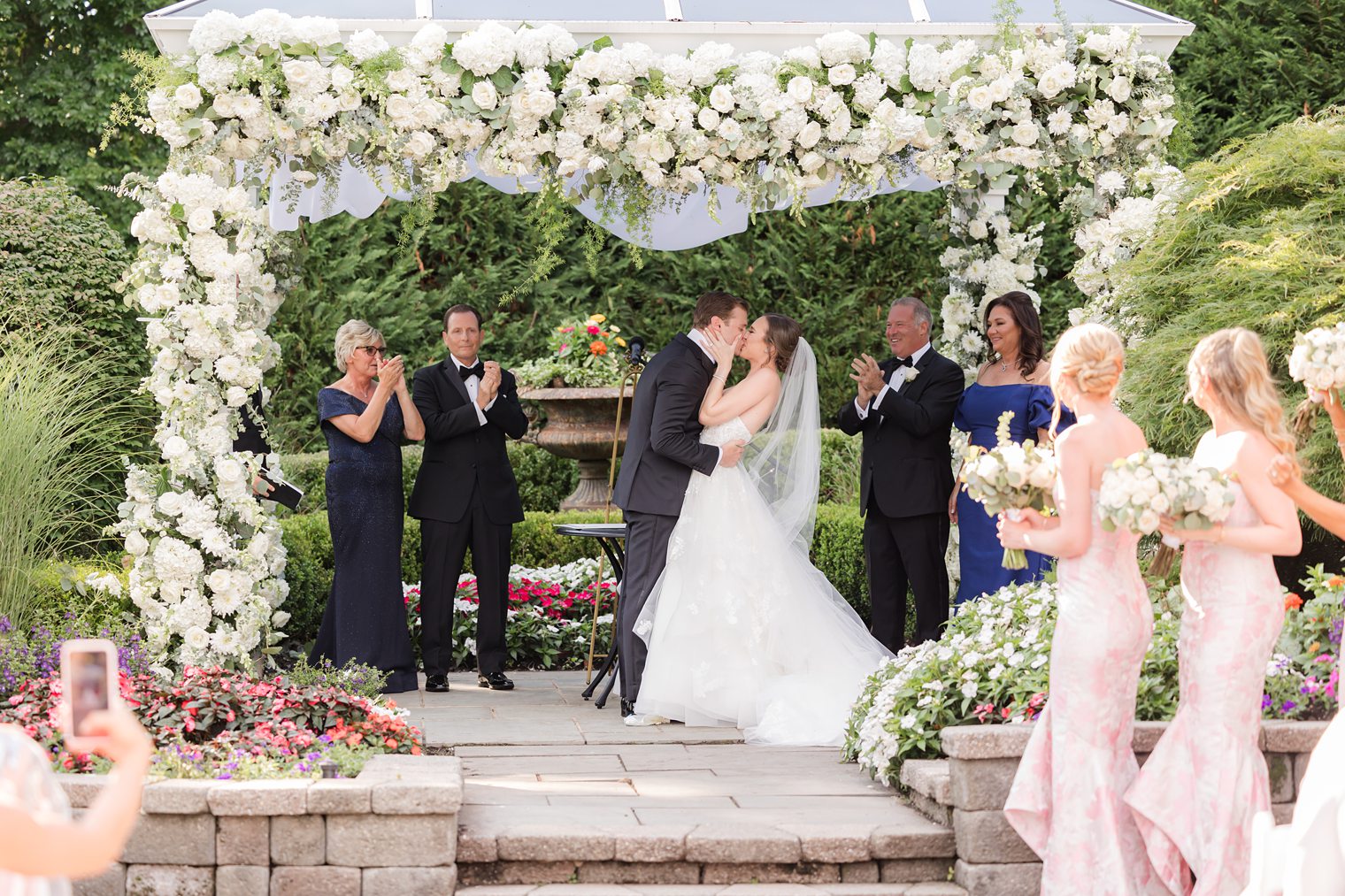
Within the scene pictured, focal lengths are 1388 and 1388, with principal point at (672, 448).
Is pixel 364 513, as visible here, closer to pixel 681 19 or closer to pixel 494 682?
pixel 494 682

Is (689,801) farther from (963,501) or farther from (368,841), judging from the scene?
(963,501)

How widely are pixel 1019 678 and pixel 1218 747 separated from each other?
2.93 ft

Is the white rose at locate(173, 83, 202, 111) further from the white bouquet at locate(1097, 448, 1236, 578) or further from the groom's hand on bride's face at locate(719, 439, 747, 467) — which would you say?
the white bouquet at locate(1097, 448, 1236, 578)

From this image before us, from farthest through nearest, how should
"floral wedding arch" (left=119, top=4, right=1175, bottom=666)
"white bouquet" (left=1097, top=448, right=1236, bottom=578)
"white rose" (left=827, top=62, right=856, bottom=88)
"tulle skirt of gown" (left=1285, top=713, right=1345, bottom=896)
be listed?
1. "white rose" (left=827, top=62, right=856, bottom=88)
2. "floral wedding arch" (left=119, top=4, right=1175, bottom=666)
3. "white bouquet" (left=1097, top=448, right=1236, bottom=578)
4. "tulle skirt of gown" (left=1285, top=713, right=1345, bottom=896)

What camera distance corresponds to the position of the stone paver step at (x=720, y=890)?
4.16 metres

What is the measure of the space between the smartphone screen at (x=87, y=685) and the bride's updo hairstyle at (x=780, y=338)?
4849mm

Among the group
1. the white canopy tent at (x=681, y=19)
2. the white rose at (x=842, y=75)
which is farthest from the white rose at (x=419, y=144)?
the white rose at (x=842, y=75)

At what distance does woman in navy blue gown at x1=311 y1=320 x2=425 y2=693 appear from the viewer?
261 inches

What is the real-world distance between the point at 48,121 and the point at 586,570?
29.2ft

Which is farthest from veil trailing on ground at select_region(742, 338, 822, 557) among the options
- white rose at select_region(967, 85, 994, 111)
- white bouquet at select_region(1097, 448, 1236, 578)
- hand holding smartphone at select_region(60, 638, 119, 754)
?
hand holding smartphone at select_region(60, 638, 119, 754)

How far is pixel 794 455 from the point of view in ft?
22.1

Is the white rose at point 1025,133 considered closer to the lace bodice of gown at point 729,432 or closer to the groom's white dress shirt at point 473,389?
the lace bodice of gown at point 729,432

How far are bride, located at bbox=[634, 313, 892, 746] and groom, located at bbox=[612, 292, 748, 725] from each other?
0.19ft

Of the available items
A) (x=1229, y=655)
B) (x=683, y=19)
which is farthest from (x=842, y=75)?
(x=1229, y=655)
